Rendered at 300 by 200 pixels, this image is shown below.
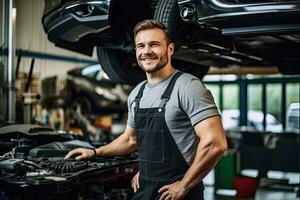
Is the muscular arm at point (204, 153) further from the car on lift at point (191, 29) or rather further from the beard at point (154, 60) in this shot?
the car on lift at point (191, 29)

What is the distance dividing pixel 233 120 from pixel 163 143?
9085 millimetres

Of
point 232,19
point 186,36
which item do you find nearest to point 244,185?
point 186,36

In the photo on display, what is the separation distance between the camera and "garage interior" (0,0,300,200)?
2.09m

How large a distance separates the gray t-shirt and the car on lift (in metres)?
0.65

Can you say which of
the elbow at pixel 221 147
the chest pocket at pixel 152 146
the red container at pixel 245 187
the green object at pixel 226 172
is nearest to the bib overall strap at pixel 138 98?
the chest pocket at pixel 152 146

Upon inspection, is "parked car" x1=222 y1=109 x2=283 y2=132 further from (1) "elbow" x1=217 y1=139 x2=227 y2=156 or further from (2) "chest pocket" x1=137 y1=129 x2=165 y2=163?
(1) "elbow" x1=217 y1=139 x2=227 y2=156

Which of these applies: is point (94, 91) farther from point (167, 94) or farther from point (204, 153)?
point (204, 153)

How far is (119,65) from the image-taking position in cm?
376

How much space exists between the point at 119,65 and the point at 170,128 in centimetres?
200

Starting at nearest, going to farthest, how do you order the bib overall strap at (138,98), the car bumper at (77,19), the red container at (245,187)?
the bib overall strap at (138,98)
the car bumper at (77,19)
the red container at (245,187)

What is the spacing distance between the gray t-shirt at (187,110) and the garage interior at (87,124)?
0.52 m

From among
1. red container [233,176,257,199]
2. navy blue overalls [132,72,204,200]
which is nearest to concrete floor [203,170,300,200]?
red container [233,176,257,199]

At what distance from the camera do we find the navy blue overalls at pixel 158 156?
185 centimetres

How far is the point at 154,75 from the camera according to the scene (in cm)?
196
